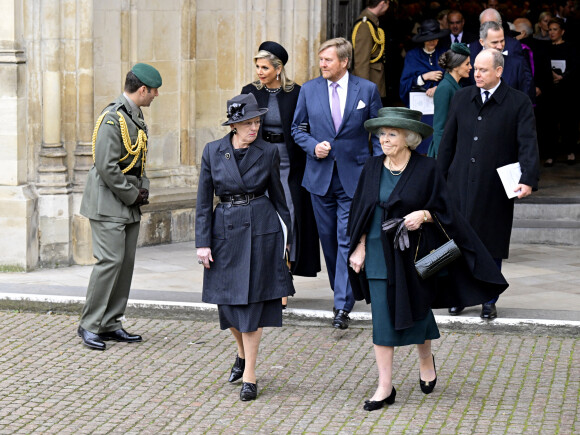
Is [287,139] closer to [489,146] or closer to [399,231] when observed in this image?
[489,146]

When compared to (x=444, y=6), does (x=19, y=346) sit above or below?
below

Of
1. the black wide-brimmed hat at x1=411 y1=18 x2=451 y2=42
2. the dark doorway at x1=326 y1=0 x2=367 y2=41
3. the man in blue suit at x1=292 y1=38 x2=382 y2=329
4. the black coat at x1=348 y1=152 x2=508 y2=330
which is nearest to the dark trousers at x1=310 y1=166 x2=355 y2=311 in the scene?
the man in blue suit at x1=292 y1=38 x2=382 y2=329

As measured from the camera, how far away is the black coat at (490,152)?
8.77m

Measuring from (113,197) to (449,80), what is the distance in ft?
9.71

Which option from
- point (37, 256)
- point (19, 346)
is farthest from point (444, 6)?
point (19, 346)

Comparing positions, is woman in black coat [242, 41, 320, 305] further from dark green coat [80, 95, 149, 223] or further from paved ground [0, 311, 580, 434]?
dark green coat [80, 95, 149, 223]

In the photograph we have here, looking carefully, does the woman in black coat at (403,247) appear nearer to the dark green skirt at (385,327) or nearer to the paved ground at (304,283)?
the dark green skirt at (385,327)

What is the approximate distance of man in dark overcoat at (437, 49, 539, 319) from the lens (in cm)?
874

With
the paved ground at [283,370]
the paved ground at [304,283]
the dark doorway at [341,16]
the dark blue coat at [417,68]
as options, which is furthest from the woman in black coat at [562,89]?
the paved ground at [283,370]

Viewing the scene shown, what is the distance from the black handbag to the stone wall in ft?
14.9

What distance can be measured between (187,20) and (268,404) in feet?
19.3

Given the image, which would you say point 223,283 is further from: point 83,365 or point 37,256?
point 37,256

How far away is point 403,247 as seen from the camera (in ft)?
22.9

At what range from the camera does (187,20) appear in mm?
12172
